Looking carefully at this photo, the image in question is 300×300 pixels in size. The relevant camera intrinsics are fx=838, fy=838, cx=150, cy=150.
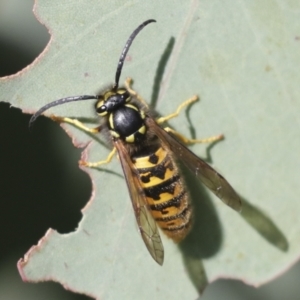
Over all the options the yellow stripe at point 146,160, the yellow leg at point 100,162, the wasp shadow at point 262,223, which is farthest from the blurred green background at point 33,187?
the wasp shadow at point 262,223

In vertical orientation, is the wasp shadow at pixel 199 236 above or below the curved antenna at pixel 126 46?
below

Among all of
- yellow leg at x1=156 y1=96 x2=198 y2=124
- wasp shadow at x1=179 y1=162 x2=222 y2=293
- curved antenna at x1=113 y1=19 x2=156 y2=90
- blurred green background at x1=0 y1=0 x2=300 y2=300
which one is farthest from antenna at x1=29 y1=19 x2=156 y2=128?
blurred green background at x1=0 y1=0 x2=300 y2=300

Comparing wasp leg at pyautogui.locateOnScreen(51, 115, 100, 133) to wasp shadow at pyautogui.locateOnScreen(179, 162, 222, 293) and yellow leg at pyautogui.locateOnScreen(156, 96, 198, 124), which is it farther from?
wasp shadow at pyautogui.locateOnScreen(179, 162, 222, 293)

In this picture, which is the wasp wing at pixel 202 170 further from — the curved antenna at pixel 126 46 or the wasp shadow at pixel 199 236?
the curved antenna at pixel 126 46

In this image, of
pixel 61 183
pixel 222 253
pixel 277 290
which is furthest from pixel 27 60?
pixel 277 290

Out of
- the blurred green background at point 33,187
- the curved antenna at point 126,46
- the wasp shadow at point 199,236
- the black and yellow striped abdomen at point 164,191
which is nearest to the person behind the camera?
the curved antenna at point 126,46

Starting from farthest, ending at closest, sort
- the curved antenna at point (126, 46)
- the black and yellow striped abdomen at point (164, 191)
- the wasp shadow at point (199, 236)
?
the wasp shadow at point (199, 236)
the black and yellow striped abdomen at point (164, 191)
the curved antenna at point (126, 46)

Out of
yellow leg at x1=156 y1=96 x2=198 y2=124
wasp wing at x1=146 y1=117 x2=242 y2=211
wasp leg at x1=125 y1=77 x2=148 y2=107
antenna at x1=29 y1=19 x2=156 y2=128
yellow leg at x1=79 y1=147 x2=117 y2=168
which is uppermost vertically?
antenna at x1=29 y1=19 x2=156 y2=128
